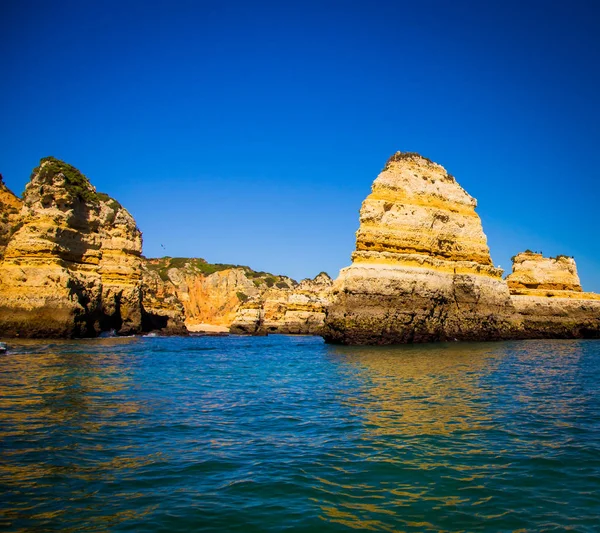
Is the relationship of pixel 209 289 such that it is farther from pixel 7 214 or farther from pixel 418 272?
pixel 418 272

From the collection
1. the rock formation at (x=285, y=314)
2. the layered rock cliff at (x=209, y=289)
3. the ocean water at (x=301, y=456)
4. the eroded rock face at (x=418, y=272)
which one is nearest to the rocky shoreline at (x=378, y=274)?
the eroded rock face at (x=418, y=272)

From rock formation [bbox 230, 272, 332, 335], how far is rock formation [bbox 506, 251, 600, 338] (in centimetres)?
3395

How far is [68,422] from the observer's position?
28.7 ft

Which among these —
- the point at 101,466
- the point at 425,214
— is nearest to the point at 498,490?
the point at 101,466

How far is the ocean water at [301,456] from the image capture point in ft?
16.3

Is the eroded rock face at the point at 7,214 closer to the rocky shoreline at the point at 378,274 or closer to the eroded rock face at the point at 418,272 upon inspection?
the rocky shoreline at the point at 378,274

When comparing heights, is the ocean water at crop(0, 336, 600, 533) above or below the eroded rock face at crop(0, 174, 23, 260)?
below

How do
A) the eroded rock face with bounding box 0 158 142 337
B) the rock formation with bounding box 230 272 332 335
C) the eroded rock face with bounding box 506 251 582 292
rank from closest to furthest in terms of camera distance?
the eroded rock face with bounding box 0 158 142 337 → the eroded rock face with bounding box 506 251 582 292 → the rock formation with bounding box 230 272 332 335

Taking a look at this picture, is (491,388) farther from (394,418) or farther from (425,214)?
(425,214)

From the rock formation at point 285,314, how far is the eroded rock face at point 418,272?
38.9 metres

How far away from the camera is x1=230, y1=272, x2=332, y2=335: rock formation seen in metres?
74.1

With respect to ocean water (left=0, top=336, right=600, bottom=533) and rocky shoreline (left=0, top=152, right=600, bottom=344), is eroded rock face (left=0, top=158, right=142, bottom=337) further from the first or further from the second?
ocean water (left=0, top=336, right=600, bottom=533)

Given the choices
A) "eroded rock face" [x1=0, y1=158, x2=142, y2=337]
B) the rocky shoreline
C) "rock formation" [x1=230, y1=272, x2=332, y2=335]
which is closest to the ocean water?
the rocky shoreline

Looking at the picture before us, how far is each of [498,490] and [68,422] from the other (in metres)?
7.34
